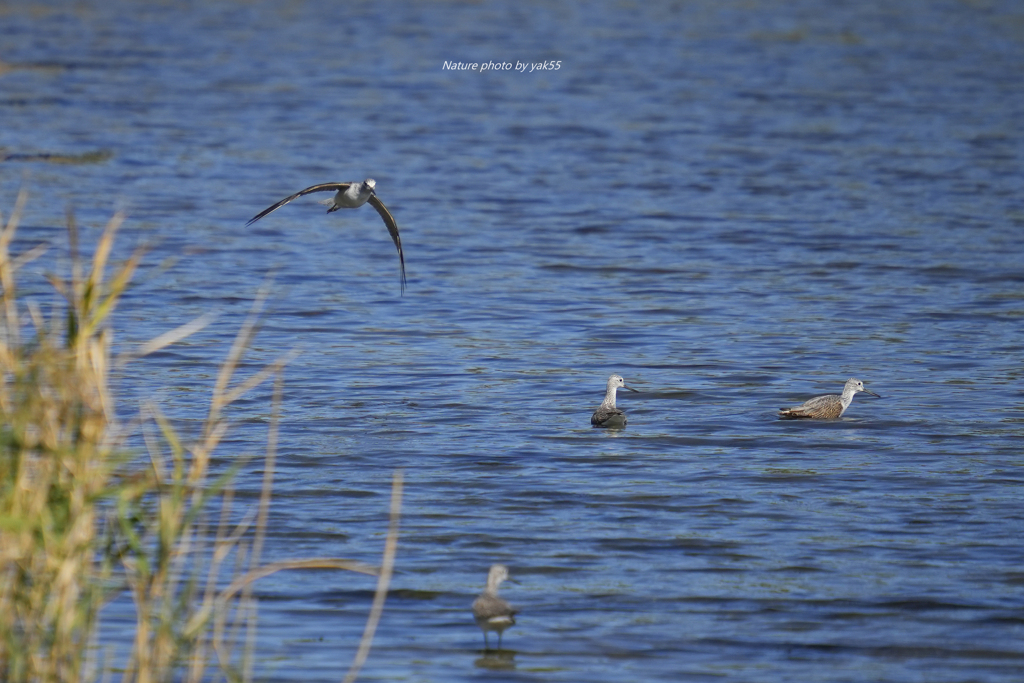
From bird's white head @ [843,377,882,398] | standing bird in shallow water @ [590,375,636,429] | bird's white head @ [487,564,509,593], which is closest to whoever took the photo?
bird's white head @ [487,564,509,593]

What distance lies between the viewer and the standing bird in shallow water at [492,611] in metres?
7.62

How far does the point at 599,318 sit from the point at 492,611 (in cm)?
899

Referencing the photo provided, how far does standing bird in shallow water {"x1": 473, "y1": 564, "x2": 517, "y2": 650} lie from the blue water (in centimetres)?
11

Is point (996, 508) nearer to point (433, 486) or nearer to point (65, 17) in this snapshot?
point (433, 486)

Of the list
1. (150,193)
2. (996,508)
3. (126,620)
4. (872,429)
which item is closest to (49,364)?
(126,620)

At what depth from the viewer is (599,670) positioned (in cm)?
750

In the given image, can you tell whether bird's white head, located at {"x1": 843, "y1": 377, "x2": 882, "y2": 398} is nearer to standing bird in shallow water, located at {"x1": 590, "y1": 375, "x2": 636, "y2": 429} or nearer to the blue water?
the blue water

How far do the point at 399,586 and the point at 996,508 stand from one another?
4.07 metres

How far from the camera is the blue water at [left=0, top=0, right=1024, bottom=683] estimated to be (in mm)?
8312

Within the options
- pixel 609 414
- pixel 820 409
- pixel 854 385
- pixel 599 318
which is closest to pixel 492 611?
pixel 609 414

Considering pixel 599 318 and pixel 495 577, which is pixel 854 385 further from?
pixel 495 577

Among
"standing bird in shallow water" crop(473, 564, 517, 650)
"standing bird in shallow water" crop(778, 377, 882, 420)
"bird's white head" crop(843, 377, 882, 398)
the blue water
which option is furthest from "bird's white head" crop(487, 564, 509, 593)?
"bird's white head" crop(843, 377, 882, 398)

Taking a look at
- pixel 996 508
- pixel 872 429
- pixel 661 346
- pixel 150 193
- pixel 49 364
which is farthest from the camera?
pixel 150 193

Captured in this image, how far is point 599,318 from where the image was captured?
53.8ft
